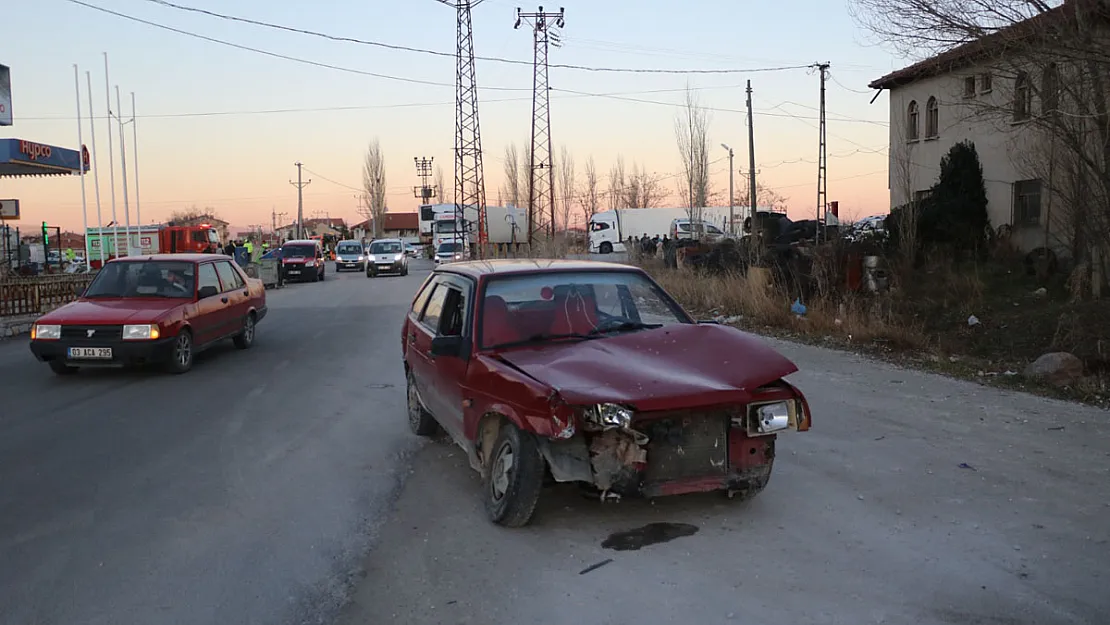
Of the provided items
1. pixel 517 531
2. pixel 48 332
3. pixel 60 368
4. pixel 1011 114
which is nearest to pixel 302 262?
pixel 60 368

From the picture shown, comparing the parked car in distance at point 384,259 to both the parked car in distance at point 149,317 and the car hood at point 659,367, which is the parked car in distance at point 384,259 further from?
the car hood at point 659,367

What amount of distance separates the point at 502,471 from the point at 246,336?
9.40 m

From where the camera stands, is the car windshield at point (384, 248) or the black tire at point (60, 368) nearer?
the black tire at point (60, 368)

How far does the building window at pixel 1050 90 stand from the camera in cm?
1177

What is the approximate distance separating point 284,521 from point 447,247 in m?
46.5

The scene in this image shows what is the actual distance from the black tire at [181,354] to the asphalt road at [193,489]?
150mm

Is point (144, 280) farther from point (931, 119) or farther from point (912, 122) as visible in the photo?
point (912, 122)

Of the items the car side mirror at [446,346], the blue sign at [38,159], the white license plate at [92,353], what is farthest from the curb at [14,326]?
the car side mirror at [446,346]

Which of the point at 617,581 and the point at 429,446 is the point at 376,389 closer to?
the point at 429,446

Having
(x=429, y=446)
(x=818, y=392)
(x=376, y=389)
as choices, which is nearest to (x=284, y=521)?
(x=429, y=446)

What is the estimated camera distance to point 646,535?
15.2 ft

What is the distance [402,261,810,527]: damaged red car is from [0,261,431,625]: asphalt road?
37.7 inches

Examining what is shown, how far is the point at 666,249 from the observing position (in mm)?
28797

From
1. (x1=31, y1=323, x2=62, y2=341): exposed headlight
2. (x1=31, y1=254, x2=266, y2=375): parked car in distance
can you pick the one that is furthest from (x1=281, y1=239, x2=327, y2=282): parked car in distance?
(x1=31, y1=323, x2=62, y2=341): exposed headlight
